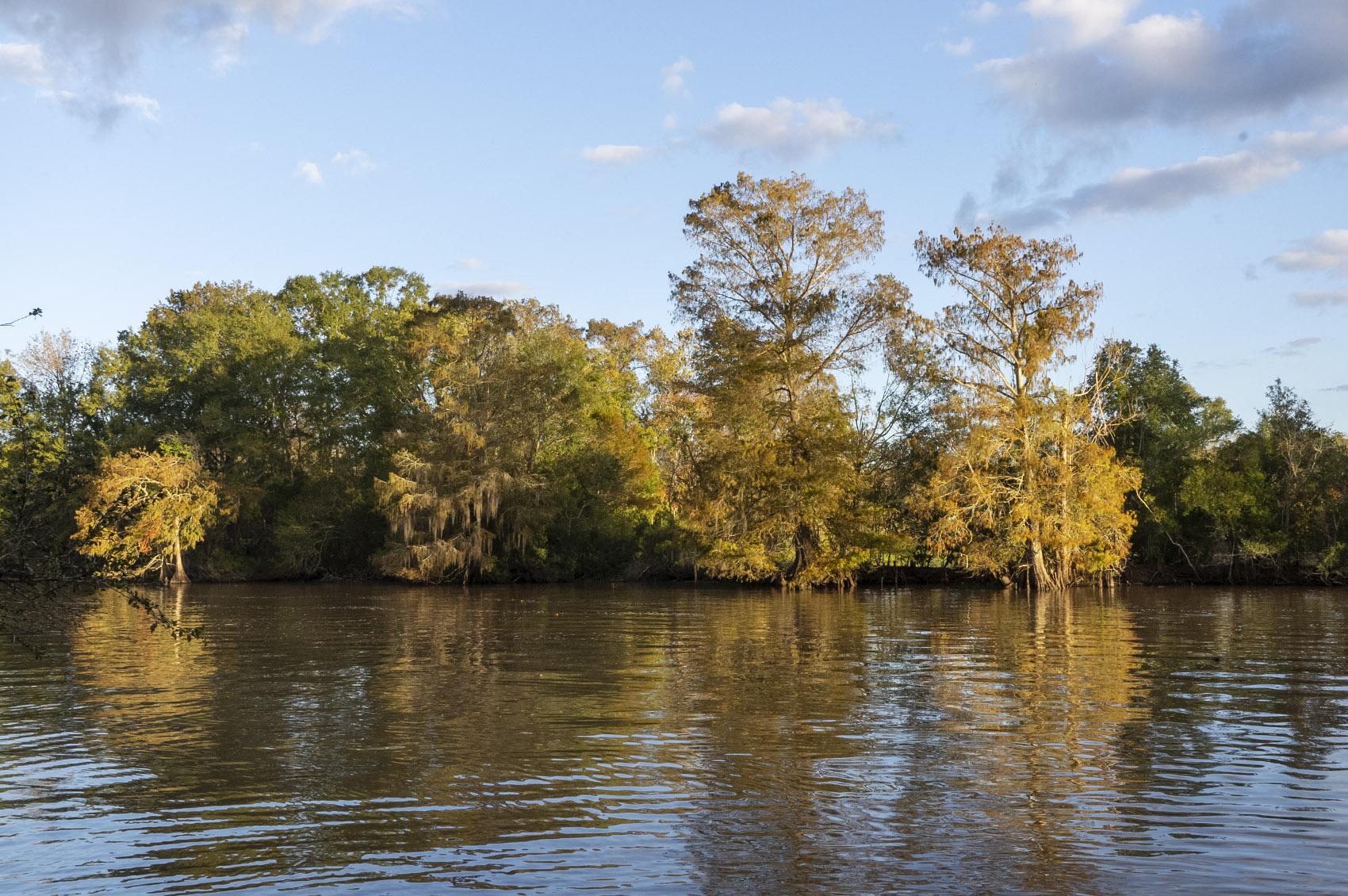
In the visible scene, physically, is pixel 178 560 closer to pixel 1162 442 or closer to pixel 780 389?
pixel 780 389

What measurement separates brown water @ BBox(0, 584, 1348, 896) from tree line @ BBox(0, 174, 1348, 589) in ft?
74.8

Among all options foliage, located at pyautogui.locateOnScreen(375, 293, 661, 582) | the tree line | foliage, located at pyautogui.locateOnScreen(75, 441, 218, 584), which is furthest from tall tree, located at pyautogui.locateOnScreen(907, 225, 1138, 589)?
foliage, located at pyautogui.locateOnScreen(75, 441, 218, 584)

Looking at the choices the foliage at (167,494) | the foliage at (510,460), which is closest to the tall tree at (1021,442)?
the foliage at (510,460)

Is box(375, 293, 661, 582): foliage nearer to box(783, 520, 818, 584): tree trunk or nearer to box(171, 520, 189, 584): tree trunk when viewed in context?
box(171, 520, 189, 584): tree trunk

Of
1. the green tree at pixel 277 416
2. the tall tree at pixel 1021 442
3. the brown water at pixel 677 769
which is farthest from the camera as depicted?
the green tree at pixel 277 416

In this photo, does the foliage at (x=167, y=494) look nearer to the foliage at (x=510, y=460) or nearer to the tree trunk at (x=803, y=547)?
the foliage at (x=510, y=460)

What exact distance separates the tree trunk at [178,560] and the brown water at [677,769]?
3121 cm

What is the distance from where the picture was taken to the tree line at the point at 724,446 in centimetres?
4259

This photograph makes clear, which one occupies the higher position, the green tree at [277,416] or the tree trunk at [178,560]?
the green tree at [277,416]

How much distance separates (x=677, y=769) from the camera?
9.91m

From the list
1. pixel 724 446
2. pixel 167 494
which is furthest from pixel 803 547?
pixel 167 494

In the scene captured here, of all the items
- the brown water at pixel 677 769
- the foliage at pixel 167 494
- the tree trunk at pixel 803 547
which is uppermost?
the foliage at pixel 167 494

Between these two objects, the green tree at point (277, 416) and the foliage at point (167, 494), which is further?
the green tree at point (277, 416)

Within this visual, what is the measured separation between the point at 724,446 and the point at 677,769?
3471 cm
